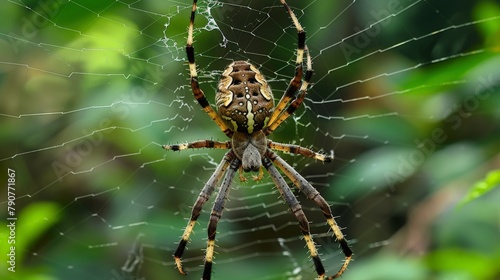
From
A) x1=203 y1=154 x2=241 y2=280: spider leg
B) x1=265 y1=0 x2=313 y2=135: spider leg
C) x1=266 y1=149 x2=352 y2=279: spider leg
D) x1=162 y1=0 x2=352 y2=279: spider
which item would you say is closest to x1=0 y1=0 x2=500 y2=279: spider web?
x1=266 y1=149 x2=352 y2=279: spider leg

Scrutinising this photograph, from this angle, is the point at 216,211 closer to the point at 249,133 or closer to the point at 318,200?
the point at 249,133

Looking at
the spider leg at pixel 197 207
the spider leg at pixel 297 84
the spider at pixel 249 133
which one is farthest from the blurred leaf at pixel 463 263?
the spider leg at pixel 197 207

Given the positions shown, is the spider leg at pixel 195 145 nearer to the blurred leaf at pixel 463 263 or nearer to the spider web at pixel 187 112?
the spider web at pixel 187 112

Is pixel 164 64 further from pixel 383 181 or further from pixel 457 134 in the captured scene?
pixel 457 134

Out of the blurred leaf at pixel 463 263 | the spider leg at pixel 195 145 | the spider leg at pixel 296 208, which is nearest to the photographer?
the blurred leaf at pixel 463 263

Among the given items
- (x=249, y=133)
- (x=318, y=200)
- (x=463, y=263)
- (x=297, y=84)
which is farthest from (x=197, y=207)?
(x=463, y=263)

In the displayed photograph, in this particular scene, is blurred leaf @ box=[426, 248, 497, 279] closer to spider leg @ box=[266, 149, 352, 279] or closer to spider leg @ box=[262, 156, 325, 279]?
spider leg @ box=[266, 149, 352, 279]
